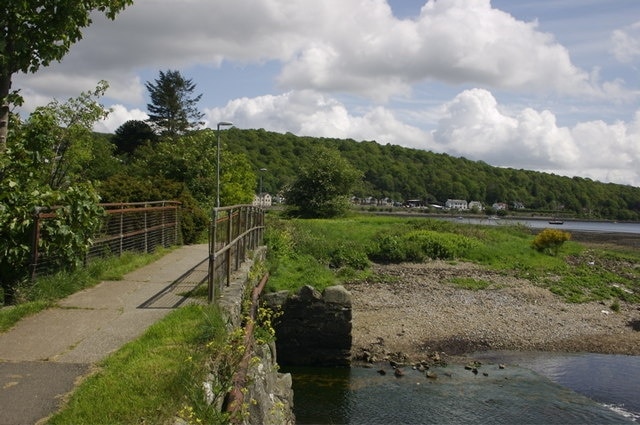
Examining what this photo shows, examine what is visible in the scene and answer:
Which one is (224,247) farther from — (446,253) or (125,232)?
(446,253)

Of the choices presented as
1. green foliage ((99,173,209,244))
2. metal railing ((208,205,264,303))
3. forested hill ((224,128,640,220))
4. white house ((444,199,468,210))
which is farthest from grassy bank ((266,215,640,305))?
white house ((444,199,468,210))

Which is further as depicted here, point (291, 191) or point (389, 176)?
point (389, 176)

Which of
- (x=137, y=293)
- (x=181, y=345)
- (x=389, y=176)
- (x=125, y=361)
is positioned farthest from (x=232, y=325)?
(x=389, y=176)

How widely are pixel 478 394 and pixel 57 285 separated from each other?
33.2ft

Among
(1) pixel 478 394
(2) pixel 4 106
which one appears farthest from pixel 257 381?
(1) pixel 478 394

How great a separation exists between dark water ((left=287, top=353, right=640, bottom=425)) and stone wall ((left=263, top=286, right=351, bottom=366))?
0.49m

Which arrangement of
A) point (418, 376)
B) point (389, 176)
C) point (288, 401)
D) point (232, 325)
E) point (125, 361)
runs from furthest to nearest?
point (389, 176) < point (418, 376) < point (288, 401) < point (232, 325) < point (125, 361)

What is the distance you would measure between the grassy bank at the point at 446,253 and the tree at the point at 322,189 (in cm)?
449

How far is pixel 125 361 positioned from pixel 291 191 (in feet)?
131

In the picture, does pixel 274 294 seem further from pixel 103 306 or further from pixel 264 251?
pixel 103 306

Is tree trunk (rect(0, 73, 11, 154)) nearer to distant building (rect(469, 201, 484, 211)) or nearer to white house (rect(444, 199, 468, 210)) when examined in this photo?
distant building (rect(469, 201, 484, 211))

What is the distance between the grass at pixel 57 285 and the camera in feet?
24.4

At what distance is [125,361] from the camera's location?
5.65m

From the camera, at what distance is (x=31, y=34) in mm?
8211
